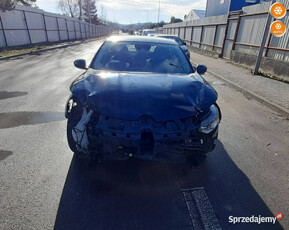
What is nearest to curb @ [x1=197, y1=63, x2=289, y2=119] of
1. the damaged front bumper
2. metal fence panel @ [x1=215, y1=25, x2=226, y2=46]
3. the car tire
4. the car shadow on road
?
the car shadow on road

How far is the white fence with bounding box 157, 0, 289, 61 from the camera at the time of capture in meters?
8.64

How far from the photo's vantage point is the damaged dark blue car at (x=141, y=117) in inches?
82.2

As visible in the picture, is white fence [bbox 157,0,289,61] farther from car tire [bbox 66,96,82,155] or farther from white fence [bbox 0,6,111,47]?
white fence [bbox 0,6,111,47]

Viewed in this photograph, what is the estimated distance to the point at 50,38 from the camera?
24078 mm

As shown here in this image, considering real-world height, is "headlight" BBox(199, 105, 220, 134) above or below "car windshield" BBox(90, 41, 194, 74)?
below

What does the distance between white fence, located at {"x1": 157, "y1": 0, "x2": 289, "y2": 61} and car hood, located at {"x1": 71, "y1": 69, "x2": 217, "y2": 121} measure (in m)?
8.26

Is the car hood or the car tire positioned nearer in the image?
the car hood

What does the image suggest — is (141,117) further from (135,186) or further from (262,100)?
(262,100)

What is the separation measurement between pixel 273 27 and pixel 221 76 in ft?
10.6

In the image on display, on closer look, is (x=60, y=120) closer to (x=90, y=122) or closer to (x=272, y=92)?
(x=90, y=122)

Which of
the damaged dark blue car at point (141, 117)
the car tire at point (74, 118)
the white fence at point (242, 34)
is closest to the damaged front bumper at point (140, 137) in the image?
the damaged dark blue car at point (141, 117)

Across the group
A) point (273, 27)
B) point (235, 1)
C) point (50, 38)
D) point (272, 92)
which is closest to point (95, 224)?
point (272, 92)

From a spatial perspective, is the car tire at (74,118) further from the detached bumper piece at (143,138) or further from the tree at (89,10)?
the tree at (89,10)

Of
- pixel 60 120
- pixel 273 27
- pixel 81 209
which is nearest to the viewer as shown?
pixel 81 209
